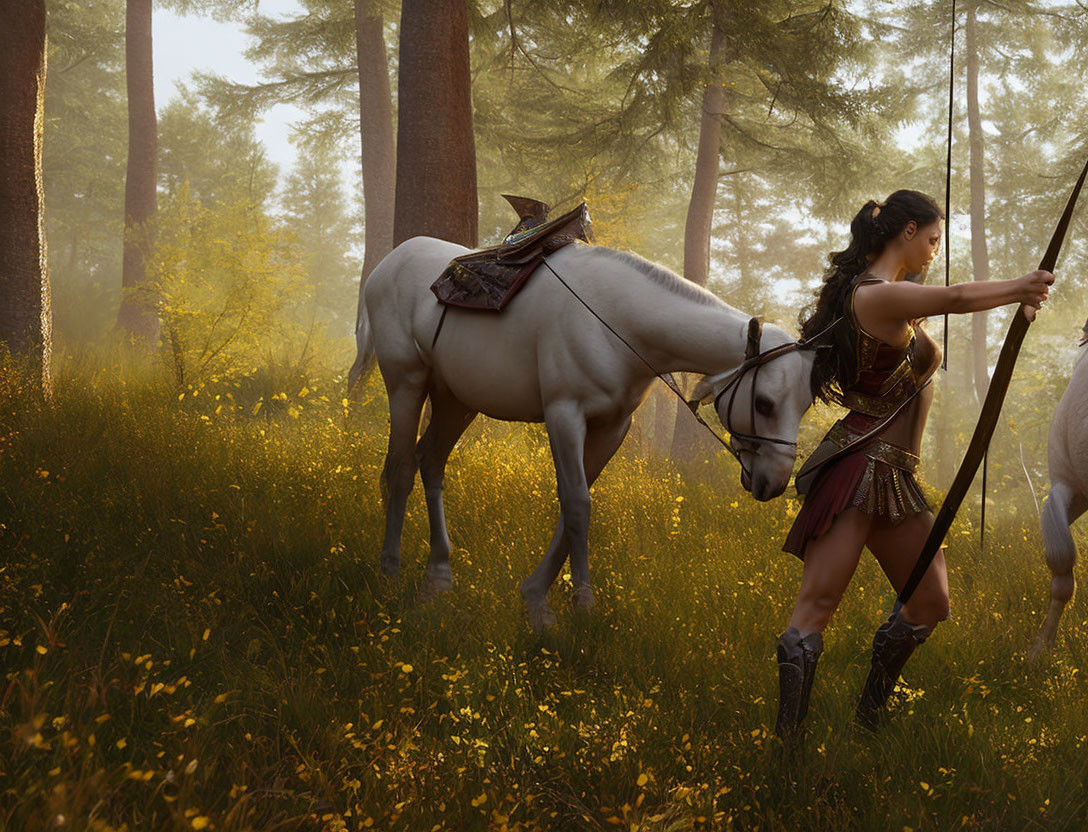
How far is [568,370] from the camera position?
3930 millimetres

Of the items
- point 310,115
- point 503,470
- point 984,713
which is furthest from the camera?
point 310,115

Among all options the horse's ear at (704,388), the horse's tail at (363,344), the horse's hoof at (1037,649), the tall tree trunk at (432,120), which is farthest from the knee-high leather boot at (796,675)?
the tall tree trunk at (432,120)

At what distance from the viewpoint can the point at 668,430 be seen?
1678 cm

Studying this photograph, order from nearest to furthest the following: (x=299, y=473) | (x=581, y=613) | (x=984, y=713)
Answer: (x=984, y=713) → (x=581, y=613) → (x=299, y=473)

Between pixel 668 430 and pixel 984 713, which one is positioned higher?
pixel 984 713

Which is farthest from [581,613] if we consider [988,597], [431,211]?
[431,211]

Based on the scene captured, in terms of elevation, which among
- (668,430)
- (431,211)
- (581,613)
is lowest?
(668,430)

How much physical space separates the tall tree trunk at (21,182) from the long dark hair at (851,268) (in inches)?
259

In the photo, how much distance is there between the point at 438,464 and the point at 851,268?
2789 millimetres

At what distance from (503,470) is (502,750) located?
10.6 ft

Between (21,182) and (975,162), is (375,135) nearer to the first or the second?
(21,182)

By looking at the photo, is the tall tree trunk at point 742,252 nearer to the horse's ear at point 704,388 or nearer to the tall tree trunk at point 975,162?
the tall tree trunk at point 975,162

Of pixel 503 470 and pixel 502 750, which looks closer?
pixel 502 750

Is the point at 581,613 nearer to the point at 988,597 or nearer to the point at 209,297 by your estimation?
the point at 988,597
